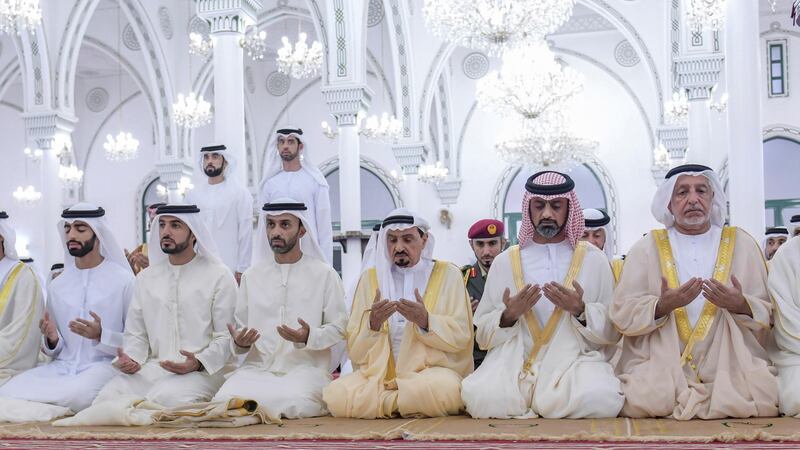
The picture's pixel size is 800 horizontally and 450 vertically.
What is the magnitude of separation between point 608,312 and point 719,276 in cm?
42

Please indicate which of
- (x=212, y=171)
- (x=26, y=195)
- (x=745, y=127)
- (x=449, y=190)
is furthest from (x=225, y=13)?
(x=26, y=195)

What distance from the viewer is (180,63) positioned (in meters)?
13.3

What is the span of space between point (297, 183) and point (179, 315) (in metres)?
1.58

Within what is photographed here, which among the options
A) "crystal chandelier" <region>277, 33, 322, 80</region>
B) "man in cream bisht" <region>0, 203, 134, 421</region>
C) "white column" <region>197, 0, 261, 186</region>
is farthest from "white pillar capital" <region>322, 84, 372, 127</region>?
"man in cream bisht" <region>0, 203, 134, 421</region>

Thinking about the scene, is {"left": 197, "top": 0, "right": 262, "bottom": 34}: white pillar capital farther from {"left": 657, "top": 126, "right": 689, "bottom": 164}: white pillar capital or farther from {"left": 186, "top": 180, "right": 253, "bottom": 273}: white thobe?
{"left": 657, "top": 126, "right": 689, "bottom": 164}: white pillar capital

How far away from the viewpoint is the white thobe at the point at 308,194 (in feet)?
17.2

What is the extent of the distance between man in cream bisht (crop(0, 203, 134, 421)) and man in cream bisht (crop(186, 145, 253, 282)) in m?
0.98

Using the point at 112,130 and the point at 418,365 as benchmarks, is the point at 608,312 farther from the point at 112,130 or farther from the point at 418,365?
the point at 112,130

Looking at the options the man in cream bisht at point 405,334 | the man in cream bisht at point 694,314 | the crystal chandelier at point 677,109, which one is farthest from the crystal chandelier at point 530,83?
the man in cream bisht at point 694,314

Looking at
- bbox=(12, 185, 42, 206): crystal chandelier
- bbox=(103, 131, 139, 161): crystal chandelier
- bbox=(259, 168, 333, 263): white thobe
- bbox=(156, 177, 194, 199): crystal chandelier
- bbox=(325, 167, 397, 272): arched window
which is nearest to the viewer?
bbox=(259, 168, 333, 263): white thobe

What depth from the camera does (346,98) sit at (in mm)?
9500

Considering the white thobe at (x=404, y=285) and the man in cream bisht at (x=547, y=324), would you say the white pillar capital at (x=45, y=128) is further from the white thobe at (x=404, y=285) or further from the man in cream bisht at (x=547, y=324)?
the man in cream bisht at (x=547, y=324)

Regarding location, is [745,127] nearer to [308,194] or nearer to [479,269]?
[479,269]

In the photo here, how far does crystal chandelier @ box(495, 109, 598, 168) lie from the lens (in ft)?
36.0
